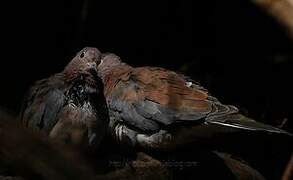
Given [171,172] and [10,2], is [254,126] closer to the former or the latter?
[171,172]

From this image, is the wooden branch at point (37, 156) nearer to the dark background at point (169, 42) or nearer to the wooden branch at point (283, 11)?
the wooden branch at point (283, 11)

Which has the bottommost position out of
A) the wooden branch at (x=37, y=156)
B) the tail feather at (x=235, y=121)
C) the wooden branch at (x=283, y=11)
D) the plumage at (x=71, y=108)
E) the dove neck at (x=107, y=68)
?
the plumage at (x=71, y=108)

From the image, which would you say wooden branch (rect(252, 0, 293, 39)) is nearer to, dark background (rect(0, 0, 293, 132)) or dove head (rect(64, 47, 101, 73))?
dove head (rect(64, 47, 101, 73))

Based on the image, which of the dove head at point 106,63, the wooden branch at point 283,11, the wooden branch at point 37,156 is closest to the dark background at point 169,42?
the dove head at point 106,63

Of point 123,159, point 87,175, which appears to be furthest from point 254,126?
point 87,175

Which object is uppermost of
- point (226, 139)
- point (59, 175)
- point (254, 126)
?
point (59, 175)

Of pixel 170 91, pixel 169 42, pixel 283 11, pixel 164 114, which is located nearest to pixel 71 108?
pixel 164 114

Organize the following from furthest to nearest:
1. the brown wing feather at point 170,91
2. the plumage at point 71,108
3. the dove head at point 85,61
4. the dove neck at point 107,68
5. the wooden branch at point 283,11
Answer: the dove neck at point 107,68 → the dove head at point 85,61 → the brown wing feather at point 170,91 → the plumage at point 71,108 → the wooden branch at point 283,11
